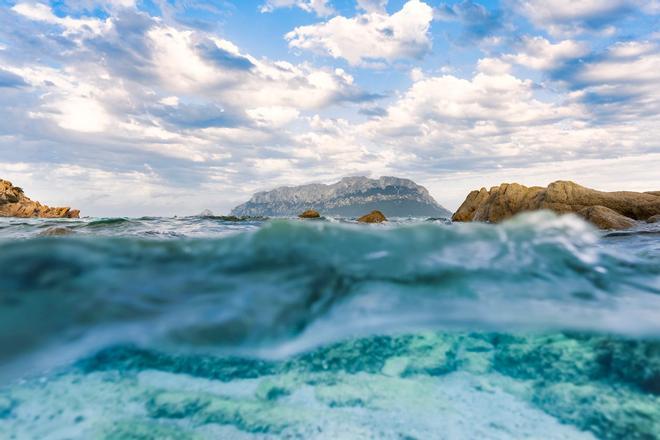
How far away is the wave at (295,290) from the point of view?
3.54 meters

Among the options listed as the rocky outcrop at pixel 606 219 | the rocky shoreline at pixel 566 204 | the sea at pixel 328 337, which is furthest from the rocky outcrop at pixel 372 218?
the sea at pixel 328 337

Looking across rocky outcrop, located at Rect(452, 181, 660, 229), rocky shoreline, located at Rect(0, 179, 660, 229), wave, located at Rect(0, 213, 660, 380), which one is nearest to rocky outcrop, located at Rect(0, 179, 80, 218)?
rocky shoreline, located at Rect(0, 179, 660, 229)

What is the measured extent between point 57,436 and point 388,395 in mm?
2141

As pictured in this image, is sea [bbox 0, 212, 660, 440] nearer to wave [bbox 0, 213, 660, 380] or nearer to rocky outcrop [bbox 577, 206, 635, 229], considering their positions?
wave [bbox 0, 213, 660, 380]

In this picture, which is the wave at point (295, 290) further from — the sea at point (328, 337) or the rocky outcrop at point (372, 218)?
the rocky outcrop at point (372, 218)

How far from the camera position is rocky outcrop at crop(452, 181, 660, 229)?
15039mm

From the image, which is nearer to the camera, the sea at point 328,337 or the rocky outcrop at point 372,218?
the sea at point 328,337

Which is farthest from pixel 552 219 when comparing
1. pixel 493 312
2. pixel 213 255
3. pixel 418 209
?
pixel 418 209

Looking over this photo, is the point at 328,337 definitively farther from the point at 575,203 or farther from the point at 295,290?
the point at 575,203

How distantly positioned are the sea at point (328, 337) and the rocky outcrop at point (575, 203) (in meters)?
11.7

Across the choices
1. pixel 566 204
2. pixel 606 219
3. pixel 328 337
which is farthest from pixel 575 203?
pixel 328 337

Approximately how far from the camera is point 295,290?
4.07 m

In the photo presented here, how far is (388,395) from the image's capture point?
2.88 meters

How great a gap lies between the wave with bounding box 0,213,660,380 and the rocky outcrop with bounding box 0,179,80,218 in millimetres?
46402
